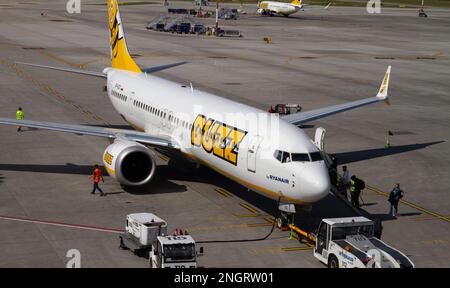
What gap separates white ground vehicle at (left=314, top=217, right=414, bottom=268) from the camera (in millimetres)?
27188

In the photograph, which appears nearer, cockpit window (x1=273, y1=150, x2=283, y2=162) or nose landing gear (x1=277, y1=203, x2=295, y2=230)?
cockpit window (x1=273, y1=150, x2=283, y2=162)

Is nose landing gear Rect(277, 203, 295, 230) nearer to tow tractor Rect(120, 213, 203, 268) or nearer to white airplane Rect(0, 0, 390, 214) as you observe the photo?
white airplane Rect(0, 0, 390, 214)

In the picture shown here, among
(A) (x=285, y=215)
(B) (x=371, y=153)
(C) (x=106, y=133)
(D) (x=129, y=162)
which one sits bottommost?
(B) (x=371, y=153)

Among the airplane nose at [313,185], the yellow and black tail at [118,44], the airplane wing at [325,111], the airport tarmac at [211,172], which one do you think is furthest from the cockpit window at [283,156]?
the yellow and black tail at [118,44]

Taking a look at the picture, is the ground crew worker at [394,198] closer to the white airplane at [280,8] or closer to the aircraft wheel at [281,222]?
the aircraft wheel at [281,222]

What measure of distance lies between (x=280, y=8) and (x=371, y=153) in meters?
136

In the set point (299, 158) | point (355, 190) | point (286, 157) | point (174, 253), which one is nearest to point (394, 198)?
point (355, 190)

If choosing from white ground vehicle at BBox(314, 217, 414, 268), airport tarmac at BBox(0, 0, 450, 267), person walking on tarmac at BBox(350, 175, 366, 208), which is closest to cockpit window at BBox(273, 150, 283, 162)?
airport tarmac at BBox(0, 0, 450, 267)

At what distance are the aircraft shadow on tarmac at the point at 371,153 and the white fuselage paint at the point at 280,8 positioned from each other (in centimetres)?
13074

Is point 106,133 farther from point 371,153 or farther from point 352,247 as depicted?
point 371,153

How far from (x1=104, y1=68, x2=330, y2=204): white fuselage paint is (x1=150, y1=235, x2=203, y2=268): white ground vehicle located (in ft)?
21.0

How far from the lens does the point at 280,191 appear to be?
3231 centimetres

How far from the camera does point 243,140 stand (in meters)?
34.6

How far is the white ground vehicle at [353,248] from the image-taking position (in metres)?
27.2
